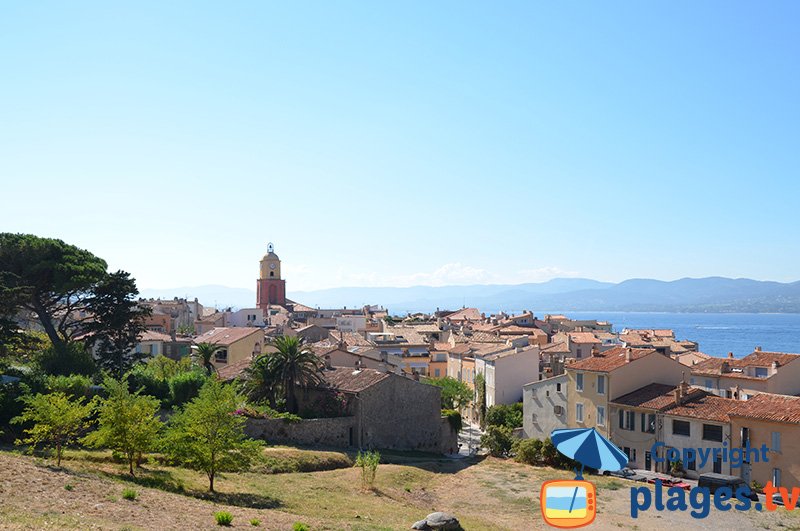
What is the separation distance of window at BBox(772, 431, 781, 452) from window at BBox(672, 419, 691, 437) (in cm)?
527

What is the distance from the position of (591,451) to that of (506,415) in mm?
41616

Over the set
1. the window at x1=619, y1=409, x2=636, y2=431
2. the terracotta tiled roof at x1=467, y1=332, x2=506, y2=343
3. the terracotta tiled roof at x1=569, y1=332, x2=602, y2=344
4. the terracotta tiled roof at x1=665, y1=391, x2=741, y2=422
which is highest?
the terracotta tiled roof at x1=569, y1=332, x2=602, y2=344

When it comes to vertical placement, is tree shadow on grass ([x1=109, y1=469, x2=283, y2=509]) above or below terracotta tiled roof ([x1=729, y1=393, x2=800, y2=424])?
below

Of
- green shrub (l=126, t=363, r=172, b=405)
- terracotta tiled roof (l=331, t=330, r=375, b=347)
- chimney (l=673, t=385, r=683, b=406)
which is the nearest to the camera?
green shrub (l=126, t=363, r=172, b=405)

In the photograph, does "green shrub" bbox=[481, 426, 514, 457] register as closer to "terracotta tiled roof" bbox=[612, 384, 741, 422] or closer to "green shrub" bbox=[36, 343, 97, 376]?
"terracotta tiled roof" bbox=[612, 384, 741, 422]

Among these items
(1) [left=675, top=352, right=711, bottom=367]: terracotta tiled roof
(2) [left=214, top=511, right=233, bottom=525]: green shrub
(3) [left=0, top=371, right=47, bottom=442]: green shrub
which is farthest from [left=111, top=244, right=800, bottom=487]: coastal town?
(2) [left=214, top=511, right=233, bottom=525]: green shrub

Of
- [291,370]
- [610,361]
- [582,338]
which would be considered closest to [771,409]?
[610,361]

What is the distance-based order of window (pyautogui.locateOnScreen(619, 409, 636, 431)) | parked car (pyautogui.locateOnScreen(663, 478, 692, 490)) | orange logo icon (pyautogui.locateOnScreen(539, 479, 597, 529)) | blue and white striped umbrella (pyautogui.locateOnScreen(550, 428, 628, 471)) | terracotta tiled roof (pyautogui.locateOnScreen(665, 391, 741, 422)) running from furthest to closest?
window (pyautogui.locateOnScreen(619, 409, 636, 431)) < terracotta tiled roof (pyautogui.locateOnScreen(665, 391, 741, 422)) < parked car (pyautogui.locateOnScreen(663, 478, 692, 490)) < orange logo icon (pyautogui.locateOnScreen(539, 479, 597, 529)) < blue and white striped umbrella (pyautogui.locateOnScreen(550, 428, 628, 471))

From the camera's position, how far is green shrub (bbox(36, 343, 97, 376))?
148 ft

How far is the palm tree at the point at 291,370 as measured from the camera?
49.6m

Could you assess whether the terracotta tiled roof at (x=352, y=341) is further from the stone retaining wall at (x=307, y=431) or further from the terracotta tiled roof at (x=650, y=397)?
the terracotta tiled roof at (x=650, y=397)

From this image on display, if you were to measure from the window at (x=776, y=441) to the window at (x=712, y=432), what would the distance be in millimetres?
3270

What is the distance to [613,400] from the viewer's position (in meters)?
51.1

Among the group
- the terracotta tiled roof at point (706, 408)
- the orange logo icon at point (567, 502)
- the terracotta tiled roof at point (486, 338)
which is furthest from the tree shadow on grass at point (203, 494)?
the terracotta tiled roof at point (486, 338)
